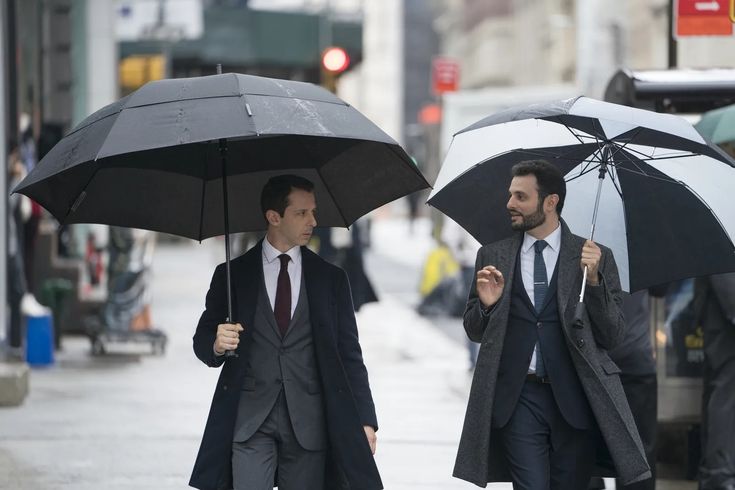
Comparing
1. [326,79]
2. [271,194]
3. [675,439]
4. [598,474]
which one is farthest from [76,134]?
[326,79]

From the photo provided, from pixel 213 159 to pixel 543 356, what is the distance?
1.58 metres

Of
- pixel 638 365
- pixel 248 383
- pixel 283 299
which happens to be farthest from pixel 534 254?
pixel 638 365

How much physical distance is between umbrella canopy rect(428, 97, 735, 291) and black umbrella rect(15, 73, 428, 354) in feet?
1.33

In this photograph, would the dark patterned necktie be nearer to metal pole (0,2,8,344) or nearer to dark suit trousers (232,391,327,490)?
dark suit trousers (232,391,327,490)

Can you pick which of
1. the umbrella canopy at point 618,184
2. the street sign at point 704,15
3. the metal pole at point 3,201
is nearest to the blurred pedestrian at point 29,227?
the metal pole at point 3,201

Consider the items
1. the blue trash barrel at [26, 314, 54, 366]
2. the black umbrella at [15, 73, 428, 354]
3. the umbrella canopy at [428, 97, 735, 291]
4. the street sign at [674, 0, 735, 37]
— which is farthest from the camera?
the blue trash barrel at [26, 314, 54, 366]

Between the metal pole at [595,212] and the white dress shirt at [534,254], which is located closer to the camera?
the metal pole at [595,212]

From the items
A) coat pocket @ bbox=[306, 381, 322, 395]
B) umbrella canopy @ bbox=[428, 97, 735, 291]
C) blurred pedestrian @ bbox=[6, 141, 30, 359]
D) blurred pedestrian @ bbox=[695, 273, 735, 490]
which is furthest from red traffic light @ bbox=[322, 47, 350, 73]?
coat pocket @ bbox=[306, 381, 322, 395]

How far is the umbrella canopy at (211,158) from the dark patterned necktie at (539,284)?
0.59 meters

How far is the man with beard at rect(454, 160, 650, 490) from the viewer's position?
5.96 m

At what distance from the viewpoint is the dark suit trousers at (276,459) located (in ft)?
19.0

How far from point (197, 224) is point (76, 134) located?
848 millimetres

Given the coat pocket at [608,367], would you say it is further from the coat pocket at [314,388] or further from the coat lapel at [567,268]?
the coat pocket at [314,388]

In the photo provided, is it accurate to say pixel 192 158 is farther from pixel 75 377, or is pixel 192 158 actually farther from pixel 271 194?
pixel 75 377
